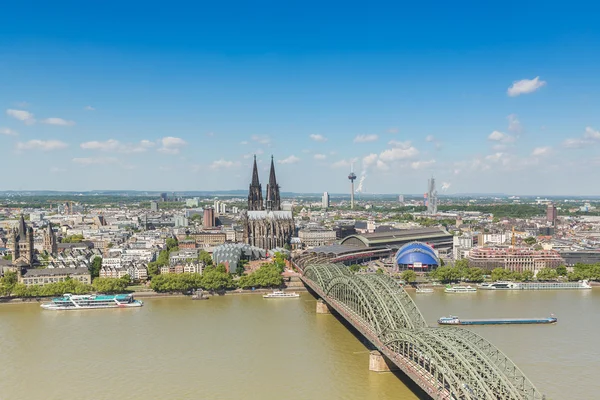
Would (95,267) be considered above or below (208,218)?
below

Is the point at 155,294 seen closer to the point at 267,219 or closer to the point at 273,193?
the point at 267,219

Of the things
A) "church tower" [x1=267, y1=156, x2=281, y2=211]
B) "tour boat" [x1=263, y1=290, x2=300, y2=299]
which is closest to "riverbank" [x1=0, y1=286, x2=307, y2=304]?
"tour boat" [x1=263, y1=290, x2=300, y2=299]

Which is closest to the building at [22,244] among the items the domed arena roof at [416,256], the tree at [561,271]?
the domed arena roof at [416,256]

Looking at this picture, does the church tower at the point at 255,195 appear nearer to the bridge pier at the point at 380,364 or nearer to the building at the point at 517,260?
the building at the point at 517,260

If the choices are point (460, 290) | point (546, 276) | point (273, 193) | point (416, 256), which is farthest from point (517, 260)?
point (273, 193)

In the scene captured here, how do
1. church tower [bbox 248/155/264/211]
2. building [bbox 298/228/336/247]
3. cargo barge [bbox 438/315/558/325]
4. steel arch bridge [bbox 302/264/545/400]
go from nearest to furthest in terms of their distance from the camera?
1. steel arch bridge [bbox 302/264/545/400]
2. cargo barge [bbox 438/315/558/325]
3. church tower [bbox 248/155/264/211]
4. building [bbox 298/228/336/247]

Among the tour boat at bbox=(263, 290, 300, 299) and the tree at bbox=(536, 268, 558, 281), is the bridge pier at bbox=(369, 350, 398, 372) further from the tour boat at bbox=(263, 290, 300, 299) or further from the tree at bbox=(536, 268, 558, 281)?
the tree at bbox=(536, 268, 558, 281)

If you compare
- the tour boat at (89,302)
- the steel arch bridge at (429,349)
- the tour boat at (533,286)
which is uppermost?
the steel arch bridge at (429,349)
